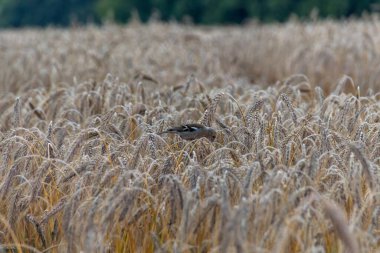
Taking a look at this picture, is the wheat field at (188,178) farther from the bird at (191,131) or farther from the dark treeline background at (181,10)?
the dark treeline background at (181,10)

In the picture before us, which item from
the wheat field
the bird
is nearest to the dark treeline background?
the wheat field

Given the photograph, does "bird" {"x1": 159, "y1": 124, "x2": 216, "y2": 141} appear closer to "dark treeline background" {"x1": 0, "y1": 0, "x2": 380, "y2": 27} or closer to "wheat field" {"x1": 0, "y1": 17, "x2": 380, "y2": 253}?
"wheat field" {"x1": 0, "y1": 17, "x2": 380, "y2": 253}

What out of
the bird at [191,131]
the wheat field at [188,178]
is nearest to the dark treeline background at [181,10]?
the wheat field at [188,178]

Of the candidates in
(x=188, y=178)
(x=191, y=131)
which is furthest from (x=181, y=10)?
(x=188, y=178)

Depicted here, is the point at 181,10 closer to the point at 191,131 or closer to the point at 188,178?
the point at 191,131

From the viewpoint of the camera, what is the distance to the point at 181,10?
3838 cm

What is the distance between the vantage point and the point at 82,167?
4023mm

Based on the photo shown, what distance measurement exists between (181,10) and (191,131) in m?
34.2

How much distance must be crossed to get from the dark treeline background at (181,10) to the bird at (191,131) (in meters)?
23.0

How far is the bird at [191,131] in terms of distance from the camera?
4582 mm

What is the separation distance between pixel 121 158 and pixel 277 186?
2.98ft

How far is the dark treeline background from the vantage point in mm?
34062

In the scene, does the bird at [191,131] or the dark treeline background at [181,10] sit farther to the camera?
the dark treeline background at [181,10]

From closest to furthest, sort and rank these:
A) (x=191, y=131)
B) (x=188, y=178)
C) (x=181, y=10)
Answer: (x=188, y=178), (x=191, y=131), (x=181, y=10)
